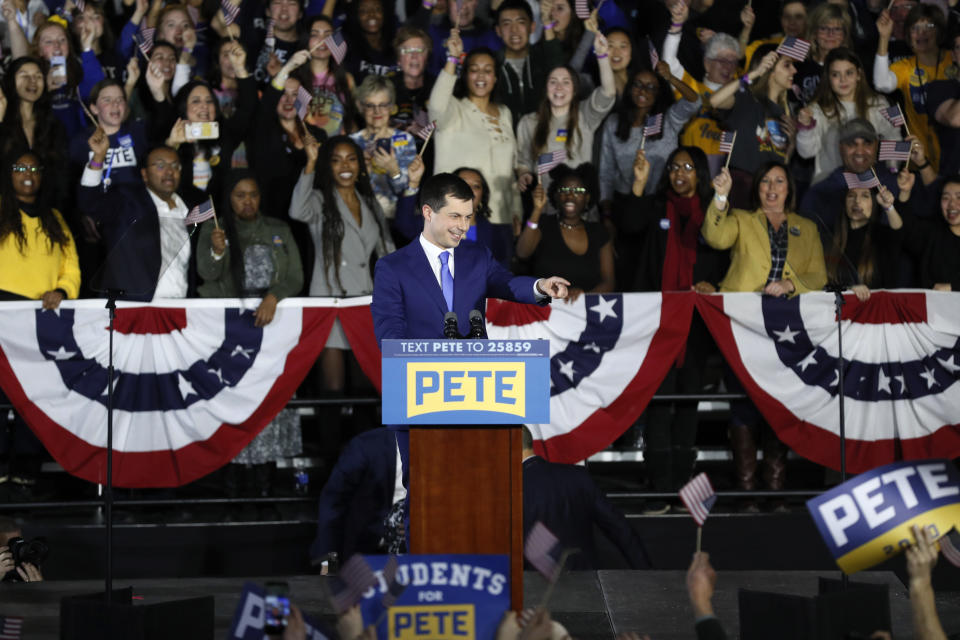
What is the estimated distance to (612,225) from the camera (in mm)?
8750

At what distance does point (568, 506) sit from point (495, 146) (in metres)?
3.25

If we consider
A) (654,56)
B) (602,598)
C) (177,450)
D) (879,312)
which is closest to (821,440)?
(879,312)

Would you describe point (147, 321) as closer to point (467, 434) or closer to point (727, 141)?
point (727, 141)

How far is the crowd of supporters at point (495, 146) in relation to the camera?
7988 millimetres

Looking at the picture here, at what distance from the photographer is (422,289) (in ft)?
17.3

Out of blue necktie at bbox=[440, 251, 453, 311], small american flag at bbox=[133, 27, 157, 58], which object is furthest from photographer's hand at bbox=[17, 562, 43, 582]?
small american flag at bbox=[133, 27, 157, 58]

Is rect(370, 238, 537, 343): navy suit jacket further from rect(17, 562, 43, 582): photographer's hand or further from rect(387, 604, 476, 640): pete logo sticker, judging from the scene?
rect(17, 562, 43, 582): photographer's hand

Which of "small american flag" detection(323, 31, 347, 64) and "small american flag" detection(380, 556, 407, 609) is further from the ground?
"small american flag" detection(323, 31, 347, 64)

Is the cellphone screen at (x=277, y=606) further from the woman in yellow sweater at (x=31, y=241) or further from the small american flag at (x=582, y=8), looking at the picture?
the small american flag at (x=582, y=8)

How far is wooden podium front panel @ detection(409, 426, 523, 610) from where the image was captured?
4.52m

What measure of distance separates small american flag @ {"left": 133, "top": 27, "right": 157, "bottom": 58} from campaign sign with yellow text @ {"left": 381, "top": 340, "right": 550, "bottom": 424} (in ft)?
18.0

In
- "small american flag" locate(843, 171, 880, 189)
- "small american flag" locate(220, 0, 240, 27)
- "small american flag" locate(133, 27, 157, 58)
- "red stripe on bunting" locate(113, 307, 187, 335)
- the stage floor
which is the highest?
"small american flag" locate(220, 0, 240, 27)

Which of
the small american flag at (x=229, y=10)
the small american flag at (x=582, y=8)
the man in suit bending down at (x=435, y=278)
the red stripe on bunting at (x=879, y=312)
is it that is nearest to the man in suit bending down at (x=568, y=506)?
the man in suit bending down at (x=435, y=278)

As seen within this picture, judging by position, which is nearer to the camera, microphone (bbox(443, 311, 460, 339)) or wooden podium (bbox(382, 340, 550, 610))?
wooden podium (bbox(382, 340, 550, 610))
